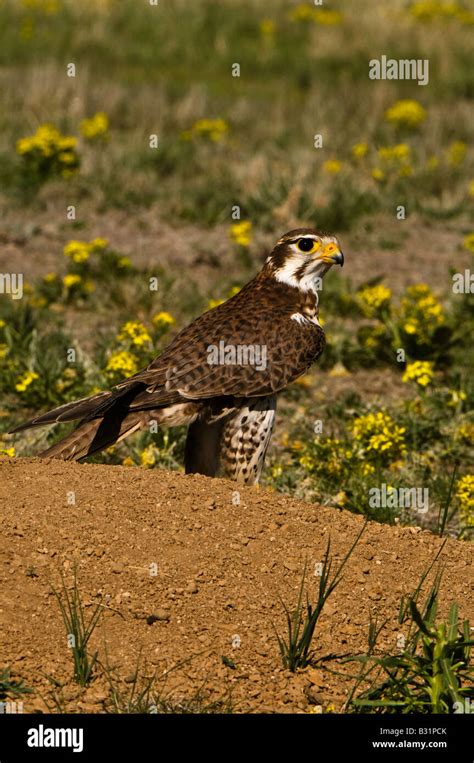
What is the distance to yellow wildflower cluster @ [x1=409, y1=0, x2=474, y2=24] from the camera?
2370 centimetres

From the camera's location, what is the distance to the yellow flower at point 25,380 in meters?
7.82

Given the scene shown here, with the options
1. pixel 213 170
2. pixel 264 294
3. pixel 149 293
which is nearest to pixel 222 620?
pixel 264 294

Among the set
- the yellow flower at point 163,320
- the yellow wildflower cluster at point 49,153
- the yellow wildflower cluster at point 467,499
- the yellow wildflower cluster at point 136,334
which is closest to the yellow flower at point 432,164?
the yellow wildflower cluster at point 49,153

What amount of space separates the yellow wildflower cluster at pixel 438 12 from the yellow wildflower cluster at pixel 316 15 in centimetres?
151

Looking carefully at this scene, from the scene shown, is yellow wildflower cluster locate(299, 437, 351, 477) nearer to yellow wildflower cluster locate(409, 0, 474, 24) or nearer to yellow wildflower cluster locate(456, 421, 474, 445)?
yellow wildflower cluster locate(456, 421, 474, 445)

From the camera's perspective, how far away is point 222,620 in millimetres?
5027

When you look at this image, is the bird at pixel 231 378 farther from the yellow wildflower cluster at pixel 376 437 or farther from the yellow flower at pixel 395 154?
the yellow flower at pixel 395 154

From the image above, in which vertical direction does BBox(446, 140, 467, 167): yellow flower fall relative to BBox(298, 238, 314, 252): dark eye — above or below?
above

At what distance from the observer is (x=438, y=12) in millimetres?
24406

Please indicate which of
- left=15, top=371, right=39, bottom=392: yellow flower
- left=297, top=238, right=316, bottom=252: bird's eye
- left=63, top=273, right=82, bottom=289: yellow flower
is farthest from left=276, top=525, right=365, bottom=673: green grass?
left=63, top=273, right=82, bottom=289: yellow flower

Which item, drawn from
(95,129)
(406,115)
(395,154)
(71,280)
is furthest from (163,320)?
(406,115)

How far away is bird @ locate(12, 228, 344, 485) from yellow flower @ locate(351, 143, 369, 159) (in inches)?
290

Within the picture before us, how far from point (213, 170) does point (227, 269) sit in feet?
9.02
